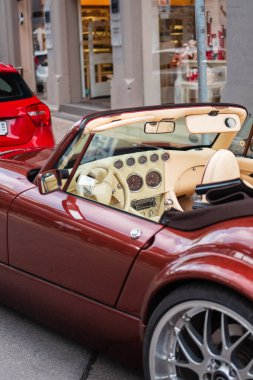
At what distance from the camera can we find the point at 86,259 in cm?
320

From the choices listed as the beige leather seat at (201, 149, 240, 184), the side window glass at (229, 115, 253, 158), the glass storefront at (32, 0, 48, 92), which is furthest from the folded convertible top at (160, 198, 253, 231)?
the glass storefront at (32, 0, 48, 92)

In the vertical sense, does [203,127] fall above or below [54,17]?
below

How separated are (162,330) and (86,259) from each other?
2.17ft

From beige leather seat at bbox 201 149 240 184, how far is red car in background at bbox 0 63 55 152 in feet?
11.1

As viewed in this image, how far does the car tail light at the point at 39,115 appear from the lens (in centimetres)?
672

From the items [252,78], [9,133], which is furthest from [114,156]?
[252,78]

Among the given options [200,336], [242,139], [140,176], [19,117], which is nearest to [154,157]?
[140,176]

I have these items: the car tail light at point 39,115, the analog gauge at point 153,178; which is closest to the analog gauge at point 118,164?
the analog gauge at point 153,178

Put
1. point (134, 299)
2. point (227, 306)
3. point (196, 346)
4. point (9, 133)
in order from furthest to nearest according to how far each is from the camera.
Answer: point (9, 133) < point (134, 299) < point (196, 346) < point (227, 306)

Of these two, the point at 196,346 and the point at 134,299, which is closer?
the point at 196,346

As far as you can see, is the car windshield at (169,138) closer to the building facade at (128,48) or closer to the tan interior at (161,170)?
the tan interior at (161,170)

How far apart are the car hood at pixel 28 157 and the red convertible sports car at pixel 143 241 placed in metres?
0.01

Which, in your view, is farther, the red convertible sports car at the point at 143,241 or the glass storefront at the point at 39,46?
the glass storefront at the point at 39,46

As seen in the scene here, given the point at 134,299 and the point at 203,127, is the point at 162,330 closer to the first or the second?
the point at 134,299
